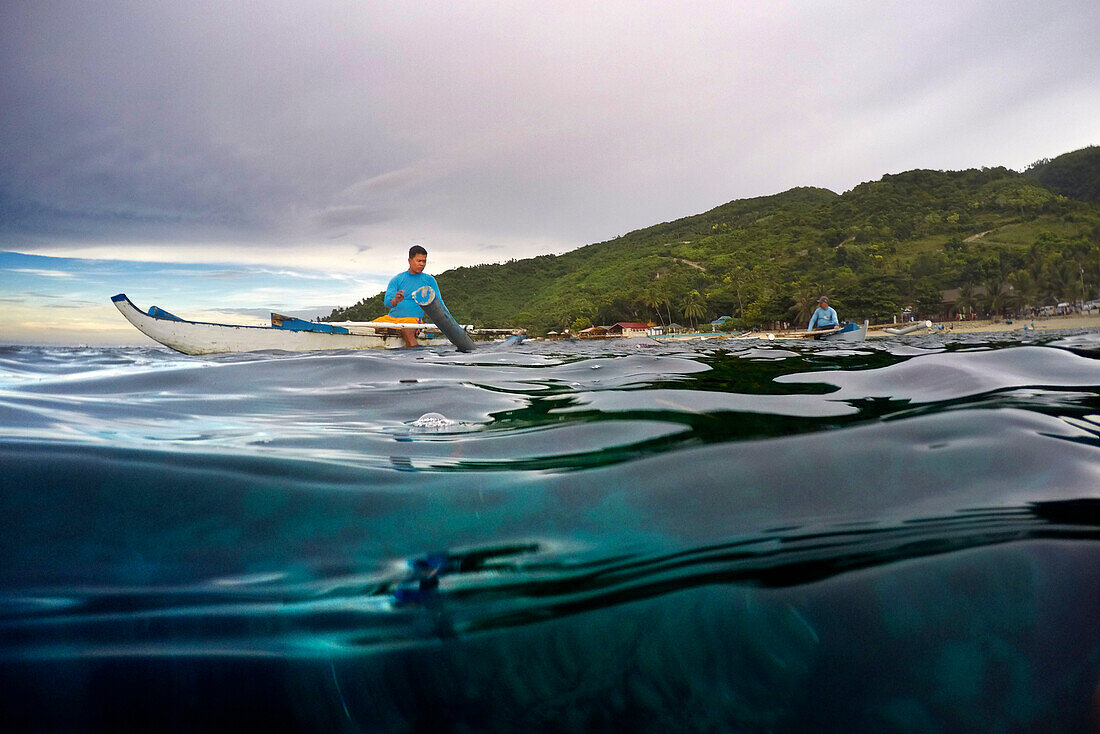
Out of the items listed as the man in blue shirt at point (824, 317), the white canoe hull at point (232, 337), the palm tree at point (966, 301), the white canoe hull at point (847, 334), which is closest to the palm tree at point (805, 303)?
the palm tree at point (966, 301)

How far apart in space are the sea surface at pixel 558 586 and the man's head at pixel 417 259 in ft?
26.7

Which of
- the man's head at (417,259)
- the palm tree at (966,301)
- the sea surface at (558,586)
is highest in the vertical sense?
the palm tree at (966,301)

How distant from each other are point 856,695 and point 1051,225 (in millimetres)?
88445

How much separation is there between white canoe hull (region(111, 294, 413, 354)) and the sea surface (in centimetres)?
927

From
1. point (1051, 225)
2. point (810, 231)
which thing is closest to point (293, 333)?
point (1051, 225)

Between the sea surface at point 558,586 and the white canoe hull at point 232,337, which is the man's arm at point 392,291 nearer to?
the white canoe hull at point 232,337

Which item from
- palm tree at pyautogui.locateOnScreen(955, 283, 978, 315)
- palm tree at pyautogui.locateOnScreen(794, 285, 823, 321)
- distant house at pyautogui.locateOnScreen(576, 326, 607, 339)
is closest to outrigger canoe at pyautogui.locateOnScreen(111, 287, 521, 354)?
distant house at pyautogui.locateOnScreen(576, 326, 607, 339)

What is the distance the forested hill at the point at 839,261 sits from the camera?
5844 cm

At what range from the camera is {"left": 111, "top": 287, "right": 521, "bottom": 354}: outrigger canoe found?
396 inches

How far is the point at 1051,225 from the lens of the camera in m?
63.2

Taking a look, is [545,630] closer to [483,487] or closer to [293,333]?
[483,487]

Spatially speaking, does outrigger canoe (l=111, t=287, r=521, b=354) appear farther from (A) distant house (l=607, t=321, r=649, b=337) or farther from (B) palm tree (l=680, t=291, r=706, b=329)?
(B) palm tree (l=680, t=291, r=706, b=329)

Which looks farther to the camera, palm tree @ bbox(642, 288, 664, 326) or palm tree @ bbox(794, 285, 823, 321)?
palm tree @ bbox(642, 288, 664, 326)

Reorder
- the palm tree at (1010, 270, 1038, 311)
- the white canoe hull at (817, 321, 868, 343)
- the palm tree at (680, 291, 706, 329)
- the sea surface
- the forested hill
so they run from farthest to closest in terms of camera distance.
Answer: the palm tree at (680, 291, 706, 329)
the forested hill
the palm tree at (1010, 270, 1038, 311)
the white canoe hull at (817, 321, 868, 343)
the sea surface
